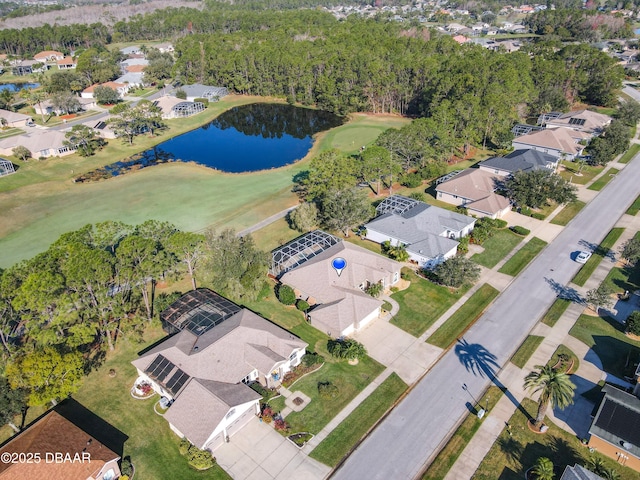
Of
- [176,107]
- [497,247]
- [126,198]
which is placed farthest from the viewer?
[176,107]

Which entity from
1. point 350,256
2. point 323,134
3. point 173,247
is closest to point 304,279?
point 350,256

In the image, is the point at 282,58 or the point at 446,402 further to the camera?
the point at 282,58

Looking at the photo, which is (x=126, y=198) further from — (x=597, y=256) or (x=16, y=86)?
(x=16, y=86)

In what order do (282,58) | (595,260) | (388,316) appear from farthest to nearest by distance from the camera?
(282,58), (595,260), (388,316)

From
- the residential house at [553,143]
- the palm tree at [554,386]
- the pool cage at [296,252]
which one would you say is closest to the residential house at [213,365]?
the pool cage at [296,252]

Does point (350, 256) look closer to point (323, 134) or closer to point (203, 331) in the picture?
point (203, 331)

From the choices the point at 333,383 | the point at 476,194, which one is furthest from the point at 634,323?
the point at 333,383

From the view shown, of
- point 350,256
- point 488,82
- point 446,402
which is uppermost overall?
point 488,82
